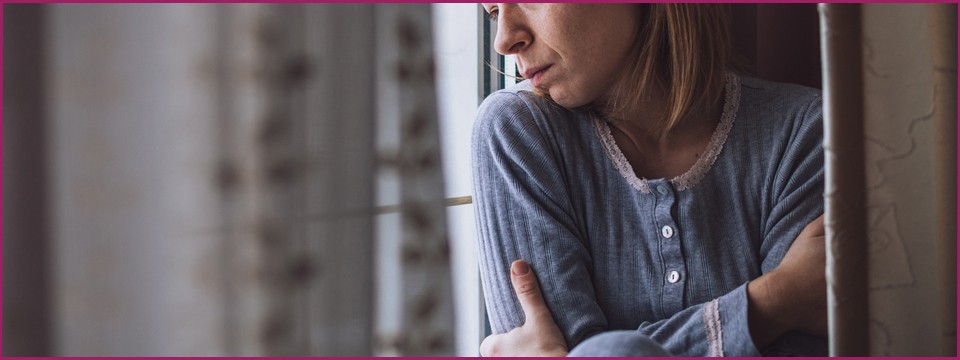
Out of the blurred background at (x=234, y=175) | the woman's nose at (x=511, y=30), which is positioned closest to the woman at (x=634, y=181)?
the woman's nose at (x=511, y=30)

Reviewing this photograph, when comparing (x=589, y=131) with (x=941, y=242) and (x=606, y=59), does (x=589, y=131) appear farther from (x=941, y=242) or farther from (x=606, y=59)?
(x=941, y=242)

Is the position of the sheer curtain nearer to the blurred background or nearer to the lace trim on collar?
the blurred background

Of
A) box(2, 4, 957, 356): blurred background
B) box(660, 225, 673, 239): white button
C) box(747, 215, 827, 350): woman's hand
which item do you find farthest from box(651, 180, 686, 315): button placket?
box(2, 4, 957, 356): blurred background

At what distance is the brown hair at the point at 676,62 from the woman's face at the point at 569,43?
0.02 m

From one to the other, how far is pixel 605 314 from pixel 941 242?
52 cm

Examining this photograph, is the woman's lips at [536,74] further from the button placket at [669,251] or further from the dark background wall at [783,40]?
the dark background wall at [783,40]

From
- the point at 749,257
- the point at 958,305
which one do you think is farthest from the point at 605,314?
the point at 958,305

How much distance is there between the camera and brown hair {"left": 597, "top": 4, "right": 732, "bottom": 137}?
1249 mm

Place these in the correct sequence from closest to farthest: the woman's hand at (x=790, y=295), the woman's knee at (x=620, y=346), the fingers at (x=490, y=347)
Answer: the woman's knee at (x=620, y=346) → the woman's hand at (x=790, y=295) → the fingers at (x=490, y=347)

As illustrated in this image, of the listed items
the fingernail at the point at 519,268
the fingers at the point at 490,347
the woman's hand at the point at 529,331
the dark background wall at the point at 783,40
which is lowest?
the fingers at the point at 490,347

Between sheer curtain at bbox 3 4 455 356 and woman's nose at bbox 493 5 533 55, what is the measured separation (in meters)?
0.52

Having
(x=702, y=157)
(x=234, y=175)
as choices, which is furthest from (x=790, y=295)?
(x=234, y=175)

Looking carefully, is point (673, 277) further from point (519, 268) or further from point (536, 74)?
point (536, 74)

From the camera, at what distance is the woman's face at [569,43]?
1.18 m
